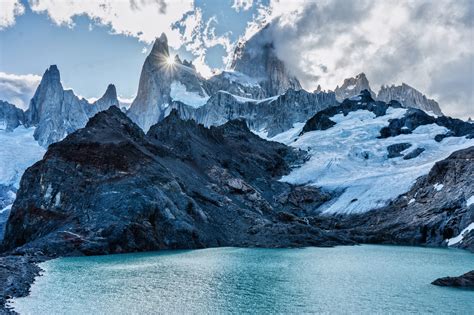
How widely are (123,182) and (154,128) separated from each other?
252 feet

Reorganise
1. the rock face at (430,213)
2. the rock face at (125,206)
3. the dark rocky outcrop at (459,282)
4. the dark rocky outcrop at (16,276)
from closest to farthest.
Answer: the dark rocky outcrop at (16,276) < the dark rocky outcrop at (459,282) < the rock face at (125,206) < the rock face at (430,213)

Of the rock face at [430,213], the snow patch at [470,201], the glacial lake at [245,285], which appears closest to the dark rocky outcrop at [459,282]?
the glacial lake at [245,285]

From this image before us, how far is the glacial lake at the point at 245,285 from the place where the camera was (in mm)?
44844

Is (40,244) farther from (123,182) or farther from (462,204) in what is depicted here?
(462,204)

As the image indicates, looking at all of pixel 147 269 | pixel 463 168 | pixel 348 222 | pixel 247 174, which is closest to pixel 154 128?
pixel 247 174

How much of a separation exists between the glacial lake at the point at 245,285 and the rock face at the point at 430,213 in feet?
97.2

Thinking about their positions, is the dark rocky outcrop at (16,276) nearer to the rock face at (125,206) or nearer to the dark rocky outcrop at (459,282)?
the rock face at (125,206)

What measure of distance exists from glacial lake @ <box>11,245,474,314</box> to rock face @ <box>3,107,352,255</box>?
429 inches

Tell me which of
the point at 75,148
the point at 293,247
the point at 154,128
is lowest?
the point at 293,247

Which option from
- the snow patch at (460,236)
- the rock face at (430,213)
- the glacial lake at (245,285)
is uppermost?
the rock face at (430,213)

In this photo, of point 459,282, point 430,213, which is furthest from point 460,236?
point 459,282

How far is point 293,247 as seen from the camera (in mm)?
110500

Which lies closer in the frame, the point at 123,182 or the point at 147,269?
the point at 147,269

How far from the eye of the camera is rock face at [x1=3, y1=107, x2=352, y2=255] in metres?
97.4
